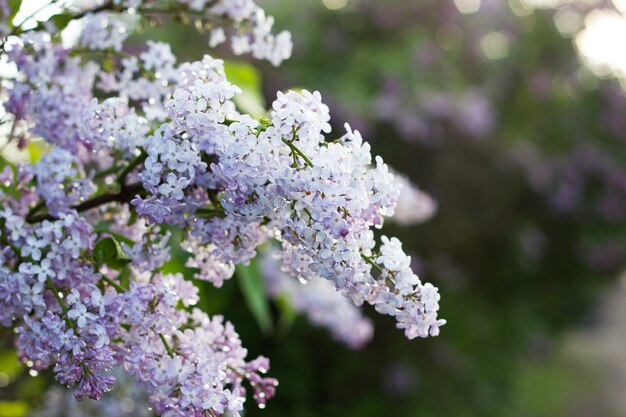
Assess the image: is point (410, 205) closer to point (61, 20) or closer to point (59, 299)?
point (61, 20)

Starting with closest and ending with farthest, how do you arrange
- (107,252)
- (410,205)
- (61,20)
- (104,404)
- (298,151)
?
(298,151) → (107,252) → (61,20) → (410,205) → (104,404)

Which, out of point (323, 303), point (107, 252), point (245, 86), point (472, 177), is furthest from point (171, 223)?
point (472, 177)

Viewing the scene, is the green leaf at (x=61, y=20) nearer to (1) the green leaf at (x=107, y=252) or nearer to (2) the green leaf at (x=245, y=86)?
(1) the green leaf at (x=107, y=252)

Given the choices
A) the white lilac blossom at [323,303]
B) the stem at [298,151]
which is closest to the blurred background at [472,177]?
the white lilac blossom at [323,303]

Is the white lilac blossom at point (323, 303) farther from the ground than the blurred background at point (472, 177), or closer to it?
closer to it

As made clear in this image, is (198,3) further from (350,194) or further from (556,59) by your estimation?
(556,59)

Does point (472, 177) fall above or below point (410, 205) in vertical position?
above
